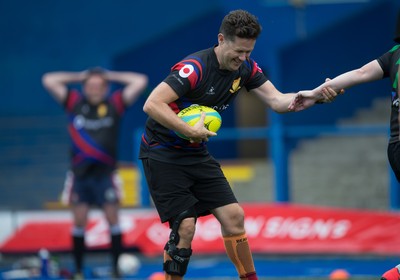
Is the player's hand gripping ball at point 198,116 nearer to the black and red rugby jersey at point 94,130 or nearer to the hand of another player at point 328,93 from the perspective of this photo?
the hand of another player at point 328,93

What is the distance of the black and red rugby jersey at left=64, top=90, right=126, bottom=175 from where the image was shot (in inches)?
502

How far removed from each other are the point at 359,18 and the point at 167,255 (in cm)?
946

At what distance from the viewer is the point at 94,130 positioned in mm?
12875

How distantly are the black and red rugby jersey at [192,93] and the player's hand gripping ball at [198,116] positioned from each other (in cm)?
8

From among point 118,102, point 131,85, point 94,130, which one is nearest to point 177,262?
point 94,130

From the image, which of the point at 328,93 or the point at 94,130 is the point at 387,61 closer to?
the point at 328,93

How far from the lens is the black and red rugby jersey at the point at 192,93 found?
8250 millimetres

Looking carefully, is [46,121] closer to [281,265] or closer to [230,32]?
[281,265]

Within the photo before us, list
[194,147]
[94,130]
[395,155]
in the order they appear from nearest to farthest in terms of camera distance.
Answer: [395,155] < [194,147] < [94,130]

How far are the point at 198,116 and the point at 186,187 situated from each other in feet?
2.12

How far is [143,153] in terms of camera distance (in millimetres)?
8688

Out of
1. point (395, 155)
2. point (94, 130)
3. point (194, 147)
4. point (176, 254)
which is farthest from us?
point (94, 130)

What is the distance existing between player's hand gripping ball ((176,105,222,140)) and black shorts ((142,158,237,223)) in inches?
14.2

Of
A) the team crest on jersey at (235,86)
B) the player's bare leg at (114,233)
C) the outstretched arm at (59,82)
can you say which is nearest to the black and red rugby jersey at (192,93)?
the team crest on jersey at (235,86)
